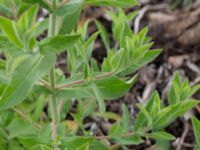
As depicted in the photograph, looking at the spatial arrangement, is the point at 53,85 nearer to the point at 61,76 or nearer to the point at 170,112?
the point at 61,76

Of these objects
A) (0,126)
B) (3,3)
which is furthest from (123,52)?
(0,126)

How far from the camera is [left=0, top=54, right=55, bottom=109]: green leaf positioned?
5.27ft

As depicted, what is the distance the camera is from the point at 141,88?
122 inches

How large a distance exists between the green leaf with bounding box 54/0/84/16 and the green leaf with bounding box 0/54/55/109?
Answer: 0.55ft

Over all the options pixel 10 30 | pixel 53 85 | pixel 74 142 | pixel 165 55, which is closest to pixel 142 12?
pixel 165 55

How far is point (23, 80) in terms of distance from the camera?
1624 millimetres

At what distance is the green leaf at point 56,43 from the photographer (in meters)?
1.58

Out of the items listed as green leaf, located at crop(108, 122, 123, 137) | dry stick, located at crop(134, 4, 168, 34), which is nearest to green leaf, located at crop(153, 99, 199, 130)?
green leaf, located at crop(108, 122, 123, 137)

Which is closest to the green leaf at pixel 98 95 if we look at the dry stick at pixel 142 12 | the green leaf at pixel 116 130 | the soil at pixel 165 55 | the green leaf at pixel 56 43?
the green leaf at pixel 56 43

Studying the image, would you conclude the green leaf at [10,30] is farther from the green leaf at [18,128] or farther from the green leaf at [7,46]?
the green leaf at [18,128]

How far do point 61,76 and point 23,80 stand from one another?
1.39 feet

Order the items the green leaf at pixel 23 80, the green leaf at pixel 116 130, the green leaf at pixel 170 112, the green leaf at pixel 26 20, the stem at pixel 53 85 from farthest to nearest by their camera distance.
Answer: the green leaf at pixel 116 130
the green leaf at pixel 170 112
the stem at pixel 53 85
the green leaf at pixel 23 80
the green leaf at pixel 26 20

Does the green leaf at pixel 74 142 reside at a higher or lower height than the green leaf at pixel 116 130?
higher

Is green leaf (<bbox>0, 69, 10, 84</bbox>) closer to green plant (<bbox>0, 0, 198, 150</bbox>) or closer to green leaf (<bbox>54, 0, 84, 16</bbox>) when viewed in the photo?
green plant (<bbox>0, 0, 198, 150</bbox>)
